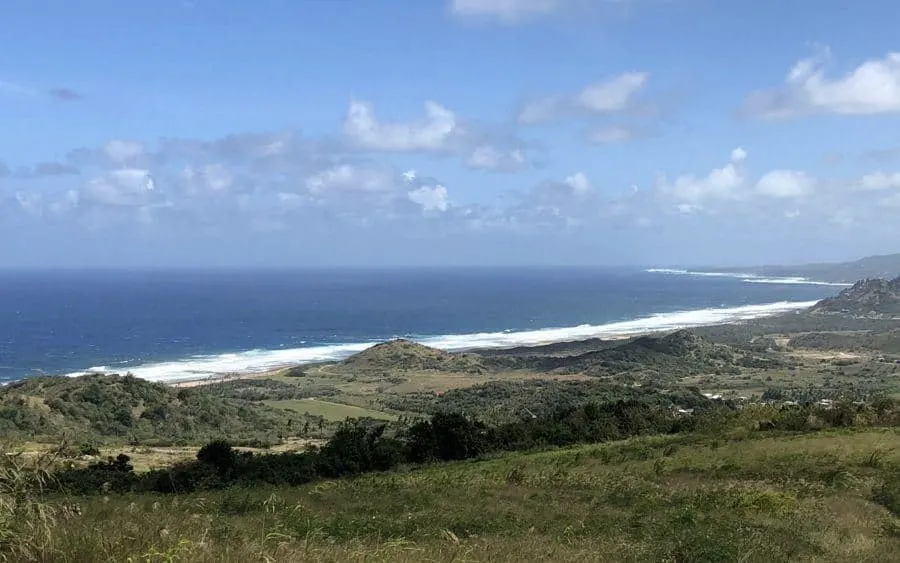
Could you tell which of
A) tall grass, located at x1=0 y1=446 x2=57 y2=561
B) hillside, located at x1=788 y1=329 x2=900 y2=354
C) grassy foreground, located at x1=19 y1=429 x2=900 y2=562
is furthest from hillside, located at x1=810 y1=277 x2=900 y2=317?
tall grass, located at x1=0 y1=446 x2=57 y2=561

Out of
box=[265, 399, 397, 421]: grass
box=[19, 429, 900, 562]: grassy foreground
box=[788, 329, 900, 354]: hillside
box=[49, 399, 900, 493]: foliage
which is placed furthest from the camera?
box=[788, 329, 900, 354]: hillside

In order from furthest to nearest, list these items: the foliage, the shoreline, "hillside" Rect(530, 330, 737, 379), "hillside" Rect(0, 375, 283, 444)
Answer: the shoreline, "hillside" Rect(530, 330, 737, 379), "hillside" Rect(0, 375, 283, 444), the foliage

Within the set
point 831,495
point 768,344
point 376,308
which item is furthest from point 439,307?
point 831,495

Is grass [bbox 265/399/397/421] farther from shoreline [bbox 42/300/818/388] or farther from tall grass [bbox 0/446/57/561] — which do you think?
tall grass [bbox 0/446/57/561]

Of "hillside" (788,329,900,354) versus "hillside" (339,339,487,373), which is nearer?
"hillside" (339,339,487,373)

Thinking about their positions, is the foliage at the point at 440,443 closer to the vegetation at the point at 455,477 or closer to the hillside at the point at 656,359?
the vegetation at the point at 455,477

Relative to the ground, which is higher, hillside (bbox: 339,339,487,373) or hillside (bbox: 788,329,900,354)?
hillside (bbox: 339,339,487,373)

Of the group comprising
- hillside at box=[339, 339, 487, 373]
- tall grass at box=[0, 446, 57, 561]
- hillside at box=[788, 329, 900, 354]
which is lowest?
hillside at box=[788, 329, 900, 354]
